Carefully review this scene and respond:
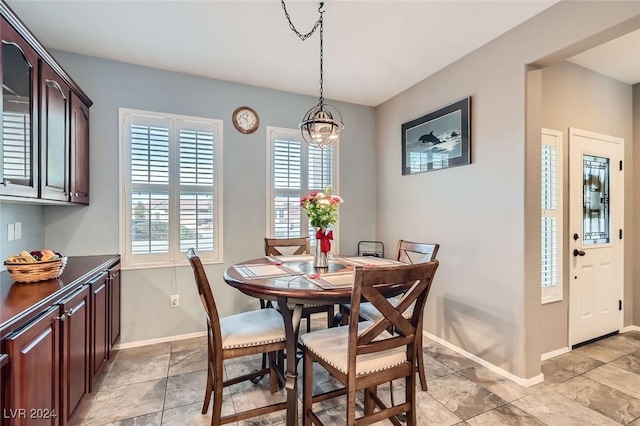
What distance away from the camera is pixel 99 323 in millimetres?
2211

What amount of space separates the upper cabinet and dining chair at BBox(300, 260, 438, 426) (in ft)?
6.23

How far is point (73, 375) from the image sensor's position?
5.59ft

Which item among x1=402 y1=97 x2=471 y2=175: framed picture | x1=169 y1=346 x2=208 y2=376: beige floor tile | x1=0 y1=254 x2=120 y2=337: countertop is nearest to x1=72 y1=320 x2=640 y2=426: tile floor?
x1=169 y1=346 x2=208 y2=376: beige floor tile

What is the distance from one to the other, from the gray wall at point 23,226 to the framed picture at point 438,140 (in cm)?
360

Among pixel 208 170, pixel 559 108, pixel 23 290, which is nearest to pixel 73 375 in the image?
pixel 23 290

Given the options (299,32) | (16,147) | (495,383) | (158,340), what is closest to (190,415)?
(158,340)

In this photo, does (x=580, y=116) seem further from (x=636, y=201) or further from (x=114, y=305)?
(x=114, y=305)

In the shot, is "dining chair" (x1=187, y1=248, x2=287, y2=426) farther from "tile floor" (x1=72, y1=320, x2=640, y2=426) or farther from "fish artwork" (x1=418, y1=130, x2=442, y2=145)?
"fish artwork" (x1=418, y1=130, x2=442, y2=145)

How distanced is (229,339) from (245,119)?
2.50 meters

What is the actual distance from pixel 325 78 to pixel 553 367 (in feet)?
11.4

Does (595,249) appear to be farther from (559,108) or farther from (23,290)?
(23,290)

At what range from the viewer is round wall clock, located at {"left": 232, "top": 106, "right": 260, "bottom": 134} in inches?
134

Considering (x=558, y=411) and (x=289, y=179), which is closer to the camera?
(x=558, y=411)

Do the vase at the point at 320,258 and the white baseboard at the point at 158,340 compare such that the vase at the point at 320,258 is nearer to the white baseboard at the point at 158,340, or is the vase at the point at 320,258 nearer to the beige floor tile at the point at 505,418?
the beige floor tile at the point at 505,418
